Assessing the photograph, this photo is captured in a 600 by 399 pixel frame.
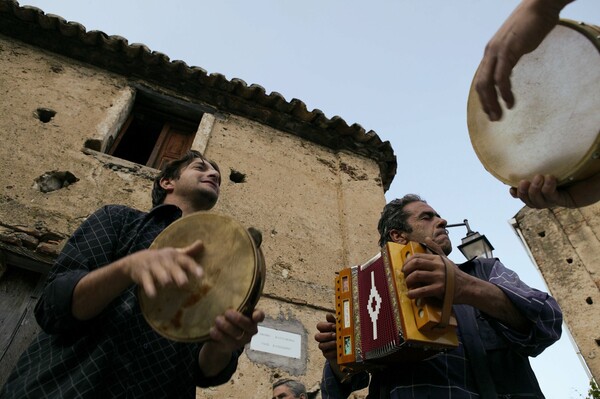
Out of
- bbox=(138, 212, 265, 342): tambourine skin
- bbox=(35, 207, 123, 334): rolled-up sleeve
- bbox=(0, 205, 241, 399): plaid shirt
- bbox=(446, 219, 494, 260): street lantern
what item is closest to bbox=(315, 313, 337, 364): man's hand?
bbox=(0, 205, 241, 399): plaid shirt

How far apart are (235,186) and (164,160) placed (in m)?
1.04

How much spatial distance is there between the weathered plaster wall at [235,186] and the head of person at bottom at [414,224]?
60.8 inches

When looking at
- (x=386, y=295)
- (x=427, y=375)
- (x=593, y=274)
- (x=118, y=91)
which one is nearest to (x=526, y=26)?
(x=386, y=295)

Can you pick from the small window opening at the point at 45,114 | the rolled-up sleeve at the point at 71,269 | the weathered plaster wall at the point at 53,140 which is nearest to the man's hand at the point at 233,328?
the rolled-up sleeve at the point at 71,269

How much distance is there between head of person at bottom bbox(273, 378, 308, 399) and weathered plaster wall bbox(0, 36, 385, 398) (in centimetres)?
12

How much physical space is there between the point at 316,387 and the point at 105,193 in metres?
2.71

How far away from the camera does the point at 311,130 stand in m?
5.50

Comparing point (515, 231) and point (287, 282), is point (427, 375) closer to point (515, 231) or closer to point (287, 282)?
point (287, 282)

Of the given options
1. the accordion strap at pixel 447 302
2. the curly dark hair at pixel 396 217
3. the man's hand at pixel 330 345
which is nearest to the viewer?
the accordion strap at pixel 447 302

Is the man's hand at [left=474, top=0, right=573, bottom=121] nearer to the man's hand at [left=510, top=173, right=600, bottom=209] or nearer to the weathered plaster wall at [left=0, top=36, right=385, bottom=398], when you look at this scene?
the man's hand at [left=510, top=173, right=600, bottom=209]

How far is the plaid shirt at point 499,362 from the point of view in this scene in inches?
61.6

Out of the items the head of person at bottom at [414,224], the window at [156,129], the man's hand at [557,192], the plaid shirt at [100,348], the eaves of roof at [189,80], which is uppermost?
the eaves of roof at [189,80]

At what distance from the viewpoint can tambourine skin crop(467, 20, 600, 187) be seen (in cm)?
149

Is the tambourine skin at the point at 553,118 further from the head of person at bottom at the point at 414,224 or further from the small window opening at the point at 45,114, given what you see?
the small window opening at the point at 45,114
